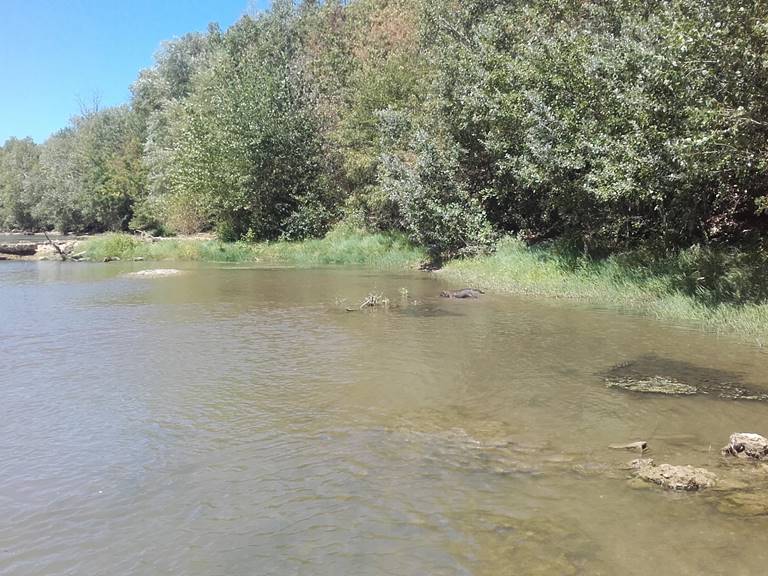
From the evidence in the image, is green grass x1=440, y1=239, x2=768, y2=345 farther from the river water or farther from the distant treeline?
the distant treeline

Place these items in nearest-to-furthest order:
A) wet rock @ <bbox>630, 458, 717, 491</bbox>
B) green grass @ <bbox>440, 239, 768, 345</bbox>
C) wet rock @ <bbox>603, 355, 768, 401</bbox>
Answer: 1. wet rock @ <bbox>630, 458, 717, 491</bbox>
2. wet rock @ <bbox>603, 355, 768, 401</bbox>
3. green grass @ <bbox>440, 239, 768, 345</bbox>

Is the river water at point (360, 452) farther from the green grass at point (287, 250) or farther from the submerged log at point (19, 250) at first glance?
the submerged log at point (19, 250)

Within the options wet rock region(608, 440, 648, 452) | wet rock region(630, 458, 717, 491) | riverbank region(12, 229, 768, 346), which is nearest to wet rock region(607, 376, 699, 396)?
wet rock region(608, 440, 648, 452)

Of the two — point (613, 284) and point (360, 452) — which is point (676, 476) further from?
point (613, 284)

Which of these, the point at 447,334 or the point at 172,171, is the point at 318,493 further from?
the point at 172,171

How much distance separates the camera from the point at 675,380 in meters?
8.70

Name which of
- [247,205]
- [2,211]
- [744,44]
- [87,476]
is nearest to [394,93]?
[247,205]

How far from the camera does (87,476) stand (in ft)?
18.9

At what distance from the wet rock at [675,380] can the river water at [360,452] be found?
0.89 feet

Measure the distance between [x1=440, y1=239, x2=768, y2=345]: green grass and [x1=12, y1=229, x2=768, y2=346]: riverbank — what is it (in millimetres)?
19

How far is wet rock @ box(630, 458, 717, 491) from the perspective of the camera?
525 centimetres

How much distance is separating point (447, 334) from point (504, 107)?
12.4m

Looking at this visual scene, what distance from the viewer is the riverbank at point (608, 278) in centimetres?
1248

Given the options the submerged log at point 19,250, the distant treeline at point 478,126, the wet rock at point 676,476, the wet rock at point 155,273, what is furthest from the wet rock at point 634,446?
the submerged log at point 19,250
